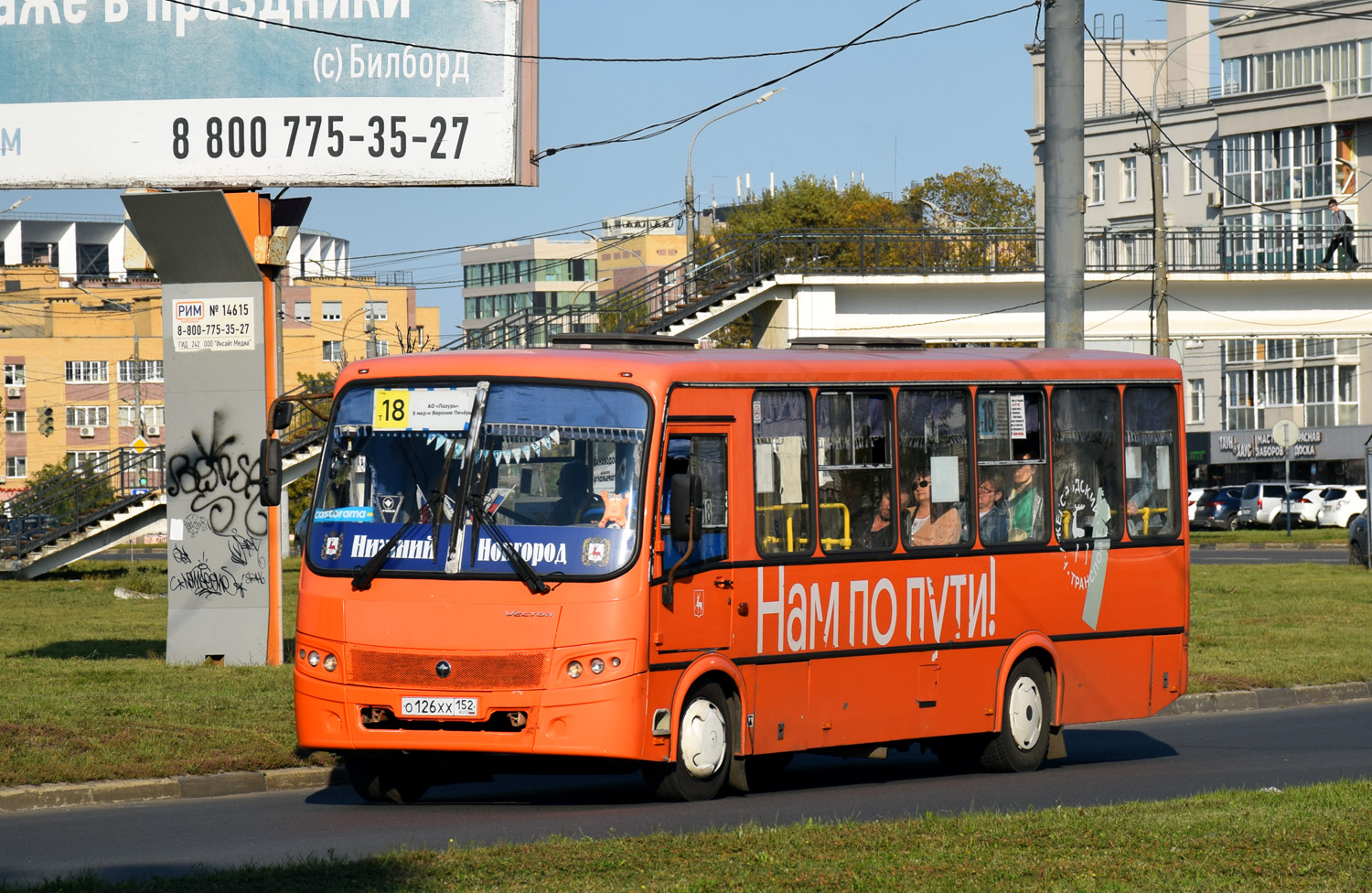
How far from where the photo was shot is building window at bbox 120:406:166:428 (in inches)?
4429

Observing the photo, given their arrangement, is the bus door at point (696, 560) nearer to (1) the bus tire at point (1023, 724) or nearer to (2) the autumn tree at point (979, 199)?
(1) the bus tire at point (1023, 724)

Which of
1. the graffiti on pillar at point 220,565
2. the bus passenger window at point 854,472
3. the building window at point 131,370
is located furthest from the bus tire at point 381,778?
the building window at point 131,370

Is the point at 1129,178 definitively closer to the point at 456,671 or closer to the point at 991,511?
the point at 991,511

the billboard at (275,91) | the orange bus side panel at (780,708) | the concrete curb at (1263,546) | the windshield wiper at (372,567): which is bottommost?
the concrete curb at (1263,546)

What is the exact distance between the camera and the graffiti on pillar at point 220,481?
2008 centimetres

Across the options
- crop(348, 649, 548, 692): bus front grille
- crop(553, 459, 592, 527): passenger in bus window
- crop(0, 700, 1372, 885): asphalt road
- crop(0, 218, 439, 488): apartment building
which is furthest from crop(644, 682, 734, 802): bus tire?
crop(0, 218, 439, 488): apartment building

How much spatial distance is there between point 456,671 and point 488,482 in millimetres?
1145

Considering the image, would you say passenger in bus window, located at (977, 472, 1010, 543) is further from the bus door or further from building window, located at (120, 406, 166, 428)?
building window, located at (120, 406, 166, 428)

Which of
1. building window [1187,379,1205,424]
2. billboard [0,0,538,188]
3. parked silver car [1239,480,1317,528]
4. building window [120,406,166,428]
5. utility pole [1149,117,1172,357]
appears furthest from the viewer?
building window [120,406,166,428]

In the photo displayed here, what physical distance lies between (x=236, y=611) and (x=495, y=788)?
766cm

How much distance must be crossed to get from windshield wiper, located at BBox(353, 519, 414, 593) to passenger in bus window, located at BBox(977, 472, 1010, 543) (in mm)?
4401

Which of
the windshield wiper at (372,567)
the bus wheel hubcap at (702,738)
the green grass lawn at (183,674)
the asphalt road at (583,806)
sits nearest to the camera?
the asphalt road at (583,806)

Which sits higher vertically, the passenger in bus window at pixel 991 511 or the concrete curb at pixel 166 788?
the passenger in bus window at pixel 991 511

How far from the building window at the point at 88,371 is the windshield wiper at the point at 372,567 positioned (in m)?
106
